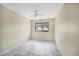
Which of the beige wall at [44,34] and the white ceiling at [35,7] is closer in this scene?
the white ceiling at [35,7]

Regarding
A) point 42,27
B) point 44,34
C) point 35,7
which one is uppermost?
→ point 35,7

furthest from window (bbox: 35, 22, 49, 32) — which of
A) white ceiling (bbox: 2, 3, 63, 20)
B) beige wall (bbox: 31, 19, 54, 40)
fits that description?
white ceiling (bbox: 2, 3, 63, 20)

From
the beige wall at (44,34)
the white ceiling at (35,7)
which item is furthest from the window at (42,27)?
the white ceiling at (35,7)

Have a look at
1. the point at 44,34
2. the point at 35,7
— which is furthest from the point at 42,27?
the point at 35,7

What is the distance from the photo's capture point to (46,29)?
25.0 ft

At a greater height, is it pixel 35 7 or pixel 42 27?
pixel 35 7

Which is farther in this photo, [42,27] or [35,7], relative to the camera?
[42,27]

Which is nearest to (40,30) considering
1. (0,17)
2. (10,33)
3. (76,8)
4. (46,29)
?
(46,29)

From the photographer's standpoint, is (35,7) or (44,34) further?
(44,34)

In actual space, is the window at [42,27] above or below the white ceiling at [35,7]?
below

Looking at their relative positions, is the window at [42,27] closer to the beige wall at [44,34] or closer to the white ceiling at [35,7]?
the beige wall at [44,34]

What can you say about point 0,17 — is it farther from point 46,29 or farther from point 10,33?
point 46,29

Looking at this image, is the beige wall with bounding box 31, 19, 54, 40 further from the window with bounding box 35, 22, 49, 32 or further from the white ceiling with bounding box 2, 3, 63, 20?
the white ceiling with bounding box 2, 3, 63, 20

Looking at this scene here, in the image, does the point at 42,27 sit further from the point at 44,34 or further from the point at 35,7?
the point at 35,7
